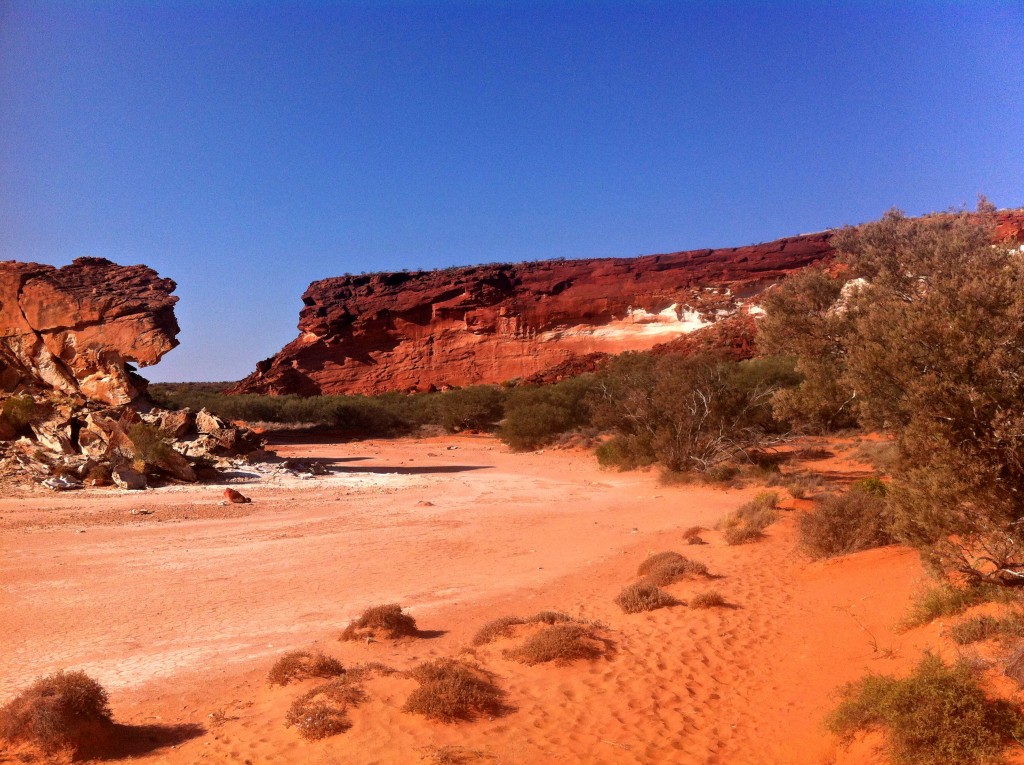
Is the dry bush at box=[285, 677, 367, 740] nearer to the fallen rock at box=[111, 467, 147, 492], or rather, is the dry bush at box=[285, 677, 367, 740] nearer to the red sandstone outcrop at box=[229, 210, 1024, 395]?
the fallen rock at box=[111, 467, 147, 492]

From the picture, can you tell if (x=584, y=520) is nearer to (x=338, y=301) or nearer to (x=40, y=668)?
(x=40, y=668)

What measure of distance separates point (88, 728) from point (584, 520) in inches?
420

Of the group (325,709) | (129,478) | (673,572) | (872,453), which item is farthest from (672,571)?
(129,478)

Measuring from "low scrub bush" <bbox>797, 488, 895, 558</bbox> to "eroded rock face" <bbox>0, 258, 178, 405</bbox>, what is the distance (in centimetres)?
1712

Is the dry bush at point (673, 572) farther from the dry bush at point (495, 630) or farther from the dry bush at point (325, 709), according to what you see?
the dry bush at point (325, 709)

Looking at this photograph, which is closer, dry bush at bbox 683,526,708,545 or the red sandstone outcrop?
dry bush at bbox 683,526,708,545

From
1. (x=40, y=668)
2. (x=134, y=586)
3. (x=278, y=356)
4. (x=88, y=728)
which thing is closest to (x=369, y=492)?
(x=134, y=586)

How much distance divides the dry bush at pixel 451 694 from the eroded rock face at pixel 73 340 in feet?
55.1

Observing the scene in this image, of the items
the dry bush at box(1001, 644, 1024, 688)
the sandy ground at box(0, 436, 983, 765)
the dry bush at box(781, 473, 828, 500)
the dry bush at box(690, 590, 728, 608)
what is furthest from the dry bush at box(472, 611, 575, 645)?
the dry bush at box(781, 473, 828, 500)

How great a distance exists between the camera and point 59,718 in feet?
15.2

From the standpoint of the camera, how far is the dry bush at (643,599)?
840 cm

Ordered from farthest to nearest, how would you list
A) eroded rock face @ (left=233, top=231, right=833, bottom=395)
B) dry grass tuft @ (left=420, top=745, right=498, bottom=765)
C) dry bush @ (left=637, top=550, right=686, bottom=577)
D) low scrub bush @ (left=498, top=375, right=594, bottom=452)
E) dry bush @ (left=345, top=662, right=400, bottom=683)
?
1. eroded rock face @ (left=233, top=231, right=833, bottom=395)
2. low scrub bush @ (left=498, top=375, right=594, bottom=452)
3. dry bush @ (left=637, top=550, right=686, bottom=577)
4. dry bush @ (left=345, top=662, right=400, bottom=683)
5. dry grass tuft @ (left=420, top=745, right=498, bottom=765)

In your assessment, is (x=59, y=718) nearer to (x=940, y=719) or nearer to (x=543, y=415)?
(x=940, y=719)

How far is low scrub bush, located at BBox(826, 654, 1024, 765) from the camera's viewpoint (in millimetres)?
4277
